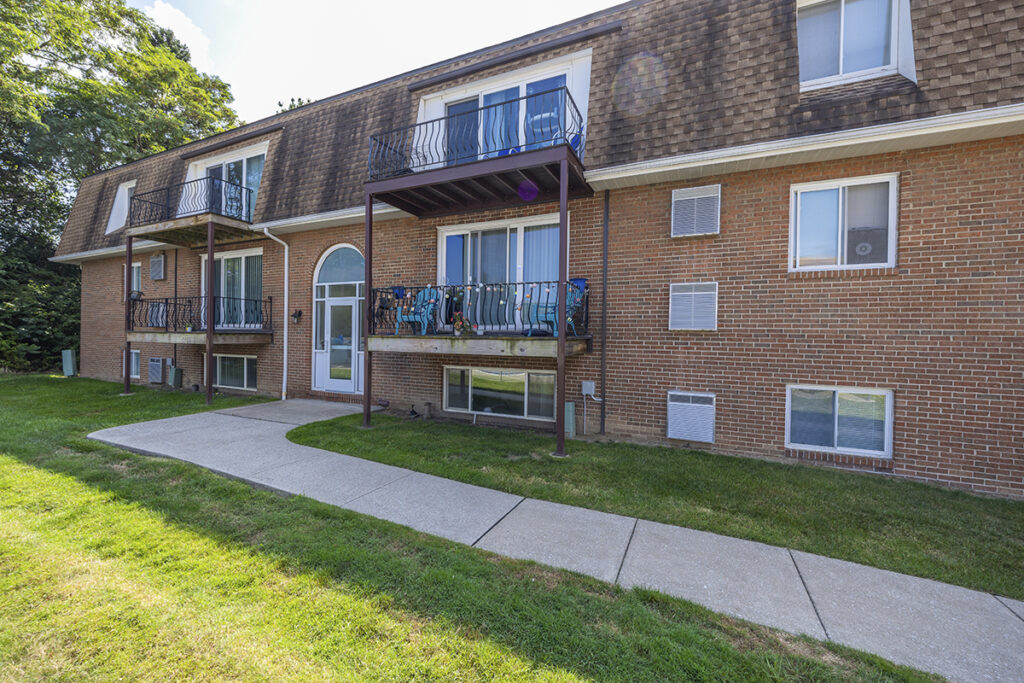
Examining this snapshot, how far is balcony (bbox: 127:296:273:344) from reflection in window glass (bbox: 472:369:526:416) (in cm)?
577

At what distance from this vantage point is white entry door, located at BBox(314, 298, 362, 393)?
9047 mm

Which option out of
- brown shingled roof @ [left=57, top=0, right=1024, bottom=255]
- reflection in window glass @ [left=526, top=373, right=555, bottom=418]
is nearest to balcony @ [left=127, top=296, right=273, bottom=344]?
brown shingled roof @ [left=57, top=0, right=1024, bottom=255]

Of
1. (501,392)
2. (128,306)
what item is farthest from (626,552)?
(128,306)

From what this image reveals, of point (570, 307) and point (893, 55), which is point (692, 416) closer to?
point (570, 307)

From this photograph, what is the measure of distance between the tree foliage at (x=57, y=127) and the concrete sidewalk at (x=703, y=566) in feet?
54.4

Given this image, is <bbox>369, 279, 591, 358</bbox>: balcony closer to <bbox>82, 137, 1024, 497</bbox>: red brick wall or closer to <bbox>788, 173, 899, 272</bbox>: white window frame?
<bbox>82, 137, 1024, 497</bbox>: red brick wall

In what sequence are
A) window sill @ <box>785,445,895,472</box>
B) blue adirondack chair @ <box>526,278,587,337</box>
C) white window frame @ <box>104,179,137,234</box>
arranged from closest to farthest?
window sill @ <box>785,445,895,472</box> < blue adirondack chair @ <box>526,278,587,337</box> < white window frame @ <box>104,179,137,234</box>

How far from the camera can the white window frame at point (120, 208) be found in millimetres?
12758

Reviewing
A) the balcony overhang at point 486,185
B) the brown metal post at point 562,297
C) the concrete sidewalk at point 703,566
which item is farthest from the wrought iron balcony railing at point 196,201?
the brown metal post at point 562,297

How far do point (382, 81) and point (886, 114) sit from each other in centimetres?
873

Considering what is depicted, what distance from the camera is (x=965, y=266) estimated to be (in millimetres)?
4883

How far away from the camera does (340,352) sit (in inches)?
365

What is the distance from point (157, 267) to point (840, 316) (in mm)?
16304

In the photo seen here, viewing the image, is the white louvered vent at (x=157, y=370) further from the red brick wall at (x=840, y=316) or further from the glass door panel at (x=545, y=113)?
the glass door panel at (x=545, y=113)
